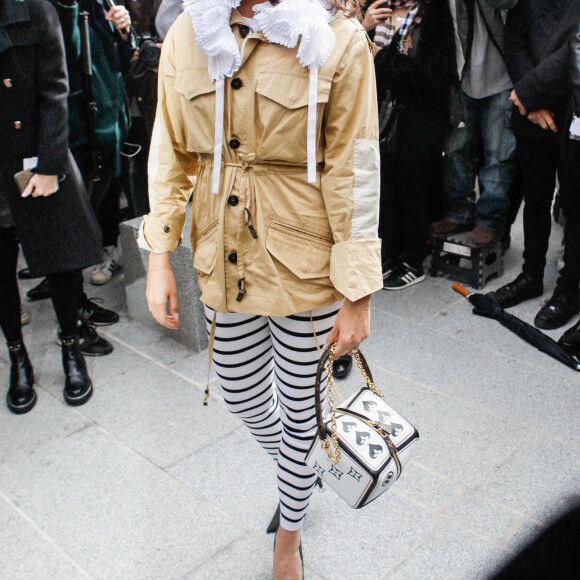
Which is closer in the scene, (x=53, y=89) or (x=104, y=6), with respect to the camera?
(x=53, y=89)

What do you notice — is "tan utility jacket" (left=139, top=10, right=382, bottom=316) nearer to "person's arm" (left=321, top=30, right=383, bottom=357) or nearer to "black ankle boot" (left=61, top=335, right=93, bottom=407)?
"person's arm" (left=321, top=30, right=383, bottom=357)

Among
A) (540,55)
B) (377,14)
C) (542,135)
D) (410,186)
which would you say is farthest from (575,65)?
(410,186)

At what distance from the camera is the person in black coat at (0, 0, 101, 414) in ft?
9.08

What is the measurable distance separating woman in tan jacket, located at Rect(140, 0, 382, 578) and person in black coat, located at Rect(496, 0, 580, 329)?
82.7 inches

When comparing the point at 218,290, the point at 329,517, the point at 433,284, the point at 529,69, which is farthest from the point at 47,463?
the point at 529,69

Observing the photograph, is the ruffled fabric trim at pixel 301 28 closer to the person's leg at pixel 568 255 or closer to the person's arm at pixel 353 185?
the person's arm at pixel 353 185

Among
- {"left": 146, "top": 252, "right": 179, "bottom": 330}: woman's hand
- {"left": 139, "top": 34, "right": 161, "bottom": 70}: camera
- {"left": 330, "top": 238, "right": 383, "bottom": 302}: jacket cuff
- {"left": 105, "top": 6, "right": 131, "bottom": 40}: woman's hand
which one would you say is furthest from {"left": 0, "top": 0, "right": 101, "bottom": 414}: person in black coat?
{"left": 330, "top": 238, "right": 383, "bottom": 302}: jacket cuff

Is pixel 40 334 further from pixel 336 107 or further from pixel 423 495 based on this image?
pixel 336 107

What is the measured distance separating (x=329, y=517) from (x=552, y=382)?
1.45 m

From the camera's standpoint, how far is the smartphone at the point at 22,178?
9.39 ft

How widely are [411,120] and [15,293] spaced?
251 cm

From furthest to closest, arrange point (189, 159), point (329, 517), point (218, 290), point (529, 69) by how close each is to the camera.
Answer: point (529, 69) < point (329, 517) < point (189, 159) < point (218, 290)

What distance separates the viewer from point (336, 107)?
65.2 inches

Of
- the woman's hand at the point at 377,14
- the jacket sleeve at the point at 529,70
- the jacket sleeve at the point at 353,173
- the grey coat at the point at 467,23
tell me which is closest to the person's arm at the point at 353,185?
the jacket sleeve at the point at 353,173
